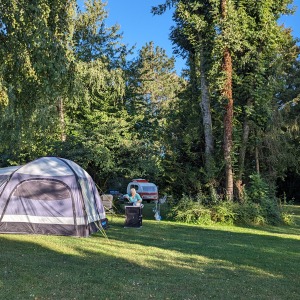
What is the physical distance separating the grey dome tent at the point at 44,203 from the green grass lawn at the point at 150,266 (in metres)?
0.51

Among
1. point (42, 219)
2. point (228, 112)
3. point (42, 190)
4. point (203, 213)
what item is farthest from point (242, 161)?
point (42, 219)

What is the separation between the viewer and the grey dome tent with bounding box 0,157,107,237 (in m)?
10.1

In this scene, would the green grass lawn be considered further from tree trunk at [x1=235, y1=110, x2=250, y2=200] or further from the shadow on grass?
tree trunk at [x1=235, y1=110, x2=250, y2=200]

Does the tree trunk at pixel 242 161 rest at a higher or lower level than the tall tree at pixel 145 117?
lower

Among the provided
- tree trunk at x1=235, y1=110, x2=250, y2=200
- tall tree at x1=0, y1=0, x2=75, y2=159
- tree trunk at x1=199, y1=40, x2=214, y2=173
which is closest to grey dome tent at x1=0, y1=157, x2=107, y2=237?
tall tree at x1=0, y1=0, x2=75, y2=159

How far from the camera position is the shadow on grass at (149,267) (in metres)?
5.11

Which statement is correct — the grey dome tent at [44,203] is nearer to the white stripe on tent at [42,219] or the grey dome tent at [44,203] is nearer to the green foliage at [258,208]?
the white stripe on tent at [42,219]

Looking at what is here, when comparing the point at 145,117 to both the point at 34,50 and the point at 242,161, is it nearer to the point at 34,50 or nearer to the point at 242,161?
the point at 242,161

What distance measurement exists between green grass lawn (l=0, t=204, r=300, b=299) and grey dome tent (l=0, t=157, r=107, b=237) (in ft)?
1.66

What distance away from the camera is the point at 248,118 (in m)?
16.0

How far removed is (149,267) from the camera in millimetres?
6676

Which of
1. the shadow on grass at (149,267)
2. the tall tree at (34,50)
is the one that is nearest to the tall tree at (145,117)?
the shadow on grass at (149,267)

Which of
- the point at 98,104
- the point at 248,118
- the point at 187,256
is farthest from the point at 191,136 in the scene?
the point at 187,256

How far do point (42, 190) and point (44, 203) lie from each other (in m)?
0.36
